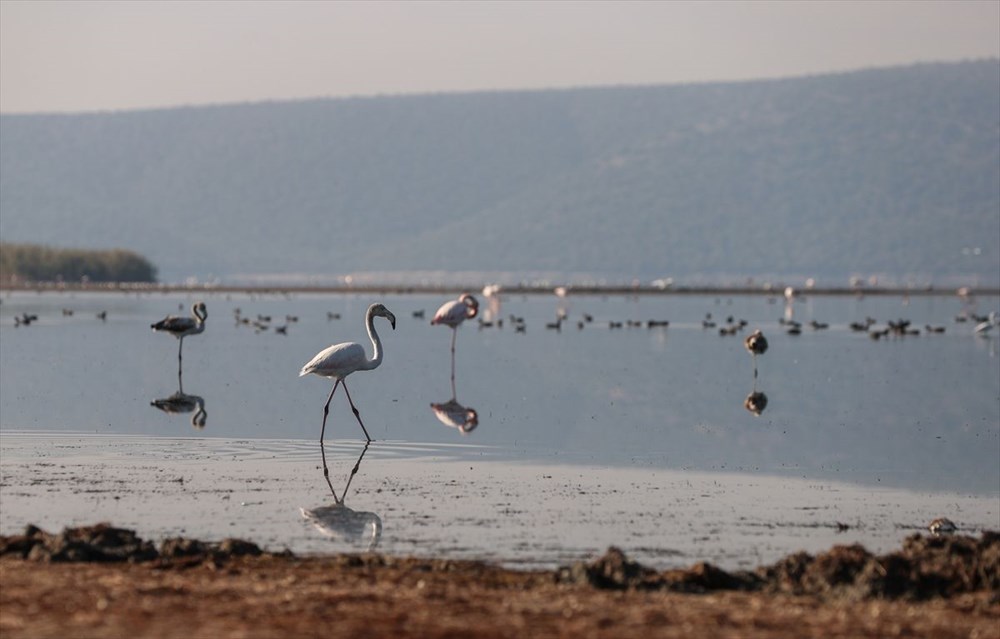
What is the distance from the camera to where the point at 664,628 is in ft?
30.9

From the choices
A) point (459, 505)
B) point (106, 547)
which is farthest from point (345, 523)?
point (106, 547)

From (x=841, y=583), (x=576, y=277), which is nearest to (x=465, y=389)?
(x=841, y=583)

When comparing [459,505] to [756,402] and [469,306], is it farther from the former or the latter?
[469,306]

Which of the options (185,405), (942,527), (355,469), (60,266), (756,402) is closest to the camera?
(942,527)

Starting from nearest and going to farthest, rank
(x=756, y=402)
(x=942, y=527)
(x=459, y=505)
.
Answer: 1. (x=942, y=527)
2. (x=459, y=505)
3. (x=756, y=402)

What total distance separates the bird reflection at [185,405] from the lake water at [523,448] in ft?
0.31

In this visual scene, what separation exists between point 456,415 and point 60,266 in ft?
330

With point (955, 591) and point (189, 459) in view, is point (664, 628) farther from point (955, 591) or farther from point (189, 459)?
point (189, 459)

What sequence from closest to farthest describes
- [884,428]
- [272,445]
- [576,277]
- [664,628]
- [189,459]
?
1. [664,628]
2. [189,459]
3. [272,445]
4. [884,428]
5. [576,277]

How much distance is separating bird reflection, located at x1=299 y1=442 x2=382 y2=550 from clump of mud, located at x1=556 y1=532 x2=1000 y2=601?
2256mm

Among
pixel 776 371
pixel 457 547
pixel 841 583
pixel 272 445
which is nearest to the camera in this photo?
pixel 841 583

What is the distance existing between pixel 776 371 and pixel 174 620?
26.5m

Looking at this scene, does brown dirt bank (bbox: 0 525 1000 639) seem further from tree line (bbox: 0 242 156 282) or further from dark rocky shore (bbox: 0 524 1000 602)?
tree line (bbox: 0 242 156 282)

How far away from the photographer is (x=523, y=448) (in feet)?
65.2
